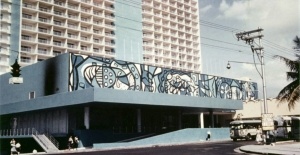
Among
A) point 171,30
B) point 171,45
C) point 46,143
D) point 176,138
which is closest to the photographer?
point 46,143

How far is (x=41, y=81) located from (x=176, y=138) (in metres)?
18.1

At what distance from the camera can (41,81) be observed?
4019 centimetres

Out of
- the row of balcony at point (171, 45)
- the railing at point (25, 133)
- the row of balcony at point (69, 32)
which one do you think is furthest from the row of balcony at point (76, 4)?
the railing at point (25, 133)

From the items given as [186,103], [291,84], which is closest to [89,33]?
[186,103]

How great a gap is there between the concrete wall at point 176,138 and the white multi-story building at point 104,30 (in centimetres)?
4018

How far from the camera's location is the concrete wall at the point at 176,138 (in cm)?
3324

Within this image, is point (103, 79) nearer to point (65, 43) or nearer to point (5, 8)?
point (65, 43)

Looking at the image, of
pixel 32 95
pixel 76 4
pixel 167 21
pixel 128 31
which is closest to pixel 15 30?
pixel 76 4

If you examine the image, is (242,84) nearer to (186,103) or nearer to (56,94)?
(186,103)

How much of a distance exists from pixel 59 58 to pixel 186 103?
54.8ft

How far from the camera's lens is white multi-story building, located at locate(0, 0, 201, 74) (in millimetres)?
67750

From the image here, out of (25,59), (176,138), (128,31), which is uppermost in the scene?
(128,31)

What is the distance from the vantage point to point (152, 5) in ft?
305

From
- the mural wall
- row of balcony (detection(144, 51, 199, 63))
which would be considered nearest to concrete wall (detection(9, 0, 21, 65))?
row of balcony (detection(144, 51, 199, 63))
